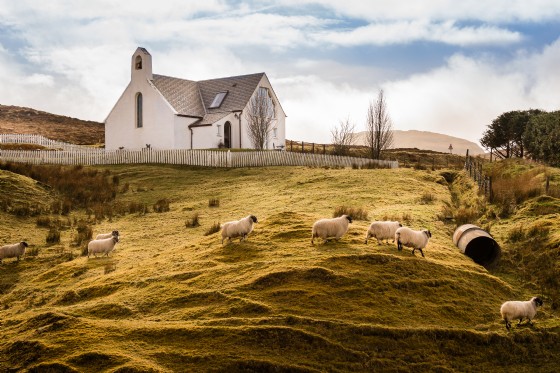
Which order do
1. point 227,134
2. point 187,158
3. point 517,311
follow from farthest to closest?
point 227,134, point 187,158, point 517,311

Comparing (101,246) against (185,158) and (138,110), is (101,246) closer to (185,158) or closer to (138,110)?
(185,158)

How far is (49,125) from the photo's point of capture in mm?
117500

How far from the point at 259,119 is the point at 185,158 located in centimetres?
1349

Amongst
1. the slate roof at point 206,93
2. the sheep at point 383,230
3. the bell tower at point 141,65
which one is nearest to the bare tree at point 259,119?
the slate roof at point 206,93

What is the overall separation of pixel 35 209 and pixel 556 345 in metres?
23.4

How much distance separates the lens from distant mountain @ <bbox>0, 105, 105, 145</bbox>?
102369 mm

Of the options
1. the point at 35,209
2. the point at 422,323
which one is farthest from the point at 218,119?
the point at 422,323

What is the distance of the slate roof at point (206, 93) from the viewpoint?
57688 millimetres

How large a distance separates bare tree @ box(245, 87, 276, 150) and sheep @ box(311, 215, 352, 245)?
4015cm

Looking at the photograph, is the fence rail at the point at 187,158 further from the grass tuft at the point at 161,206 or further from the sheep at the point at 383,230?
the sheep at the point at 383,230

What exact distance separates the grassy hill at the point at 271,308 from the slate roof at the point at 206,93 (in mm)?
37265

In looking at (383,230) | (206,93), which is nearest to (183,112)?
(206,93)

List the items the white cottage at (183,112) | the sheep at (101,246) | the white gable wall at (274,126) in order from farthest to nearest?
1. the white gable wall at (274,126)
2. the white cottage at (183,112)
3. the sheep at (101,246)

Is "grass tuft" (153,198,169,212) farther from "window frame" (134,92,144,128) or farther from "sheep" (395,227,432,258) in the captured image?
"window frame" (134,92,144,128)
